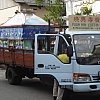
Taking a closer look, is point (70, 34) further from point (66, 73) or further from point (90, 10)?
point (90, 10)

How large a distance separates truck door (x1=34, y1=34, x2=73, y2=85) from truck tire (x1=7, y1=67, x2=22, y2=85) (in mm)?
3381

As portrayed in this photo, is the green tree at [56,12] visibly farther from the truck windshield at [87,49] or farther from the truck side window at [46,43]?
the truck windshield at [87,49]

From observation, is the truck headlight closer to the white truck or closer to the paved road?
the white truck

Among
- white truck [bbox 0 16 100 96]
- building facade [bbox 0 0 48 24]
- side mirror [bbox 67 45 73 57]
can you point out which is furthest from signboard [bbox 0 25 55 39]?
building facade [bbox 0 0 48 24]

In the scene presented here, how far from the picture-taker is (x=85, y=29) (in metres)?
10.4

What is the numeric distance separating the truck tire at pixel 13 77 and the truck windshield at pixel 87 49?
14.9 feet

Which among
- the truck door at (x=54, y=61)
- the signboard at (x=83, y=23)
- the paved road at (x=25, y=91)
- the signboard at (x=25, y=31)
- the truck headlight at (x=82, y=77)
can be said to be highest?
the signboard at (x=83, y=23)

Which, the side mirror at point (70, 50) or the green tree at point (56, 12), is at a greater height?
the green tree at point (56, 12)

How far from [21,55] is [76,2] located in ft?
49.8

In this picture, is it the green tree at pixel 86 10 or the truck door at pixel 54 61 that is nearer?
the truck door at pixel 54 61

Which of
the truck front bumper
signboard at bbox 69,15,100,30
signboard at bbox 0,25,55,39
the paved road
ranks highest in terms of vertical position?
signboard at bbox 69,15,100,30

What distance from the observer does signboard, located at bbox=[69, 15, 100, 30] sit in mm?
10250

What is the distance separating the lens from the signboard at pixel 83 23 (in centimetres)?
1025

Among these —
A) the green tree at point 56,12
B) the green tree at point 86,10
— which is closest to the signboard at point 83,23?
the green tree at point 86,10
